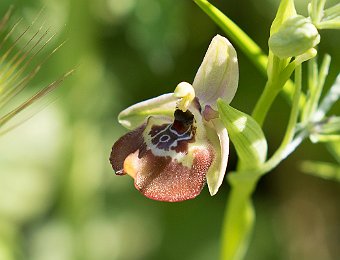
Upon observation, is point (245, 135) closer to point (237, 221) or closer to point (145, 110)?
point (145, 110)

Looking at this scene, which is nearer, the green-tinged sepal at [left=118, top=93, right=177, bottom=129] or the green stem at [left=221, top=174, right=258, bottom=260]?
the green-tinged sepal at [left=118, top=93, right=177, bottom=129]

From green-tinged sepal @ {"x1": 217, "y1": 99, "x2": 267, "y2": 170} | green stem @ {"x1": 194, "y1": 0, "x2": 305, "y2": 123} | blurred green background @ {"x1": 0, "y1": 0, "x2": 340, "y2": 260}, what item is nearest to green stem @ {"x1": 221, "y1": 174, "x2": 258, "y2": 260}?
green-tinged sepal @ {"x1": 217, "y1": 99, "x2": 267, "y2": 170}

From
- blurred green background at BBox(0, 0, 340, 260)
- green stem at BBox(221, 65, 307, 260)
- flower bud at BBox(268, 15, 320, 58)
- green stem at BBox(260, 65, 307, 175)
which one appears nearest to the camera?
flower bud at BBox(268, 15, 320, 58)

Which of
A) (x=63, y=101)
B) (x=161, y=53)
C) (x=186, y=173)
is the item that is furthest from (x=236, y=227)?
(x=63, y=101)

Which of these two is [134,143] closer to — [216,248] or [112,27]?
[112,27]

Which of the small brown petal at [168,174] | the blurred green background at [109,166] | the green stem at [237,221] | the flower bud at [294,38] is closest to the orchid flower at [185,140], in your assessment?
the small brown petal at [168,174]

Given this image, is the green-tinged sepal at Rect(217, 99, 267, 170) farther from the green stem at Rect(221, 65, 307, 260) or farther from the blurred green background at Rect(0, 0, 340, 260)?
the blurred green background at Rect(0, 0, 340, 260)

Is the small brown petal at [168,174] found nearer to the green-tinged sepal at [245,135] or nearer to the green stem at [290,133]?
the green-tinged sepal at [245,135]

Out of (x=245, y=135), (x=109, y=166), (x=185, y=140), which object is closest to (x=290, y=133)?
(x=245, y=135)
